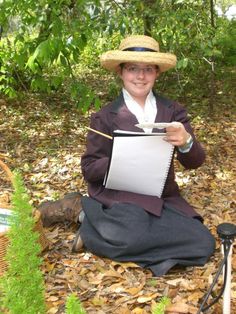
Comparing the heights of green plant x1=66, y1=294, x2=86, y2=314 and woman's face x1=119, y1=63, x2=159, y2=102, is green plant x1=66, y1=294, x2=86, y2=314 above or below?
below

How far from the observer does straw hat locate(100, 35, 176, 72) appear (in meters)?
2.51

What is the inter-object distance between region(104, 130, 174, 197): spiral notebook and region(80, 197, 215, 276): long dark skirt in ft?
0.45

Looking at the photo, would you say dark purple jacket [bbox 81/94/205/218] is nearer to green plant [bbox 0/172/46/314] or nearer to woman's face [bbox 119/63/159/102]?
woman's face [bbox 119/63/159/102]

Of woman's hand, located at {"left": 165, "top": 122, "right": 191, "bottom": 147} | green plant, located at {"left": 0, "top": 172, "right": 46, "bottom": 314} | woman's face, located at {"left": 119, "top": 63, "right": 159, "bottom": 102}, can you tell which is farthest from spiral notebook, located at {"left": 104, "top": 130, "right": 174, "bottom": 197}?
green plant, located at {"left": 0, "top": 172, "right": 46, "bottom": 314}

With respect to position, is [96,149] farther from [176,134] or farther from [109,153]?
[176,134]

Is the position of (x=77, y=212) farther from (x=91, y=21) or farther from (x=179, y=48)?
(x=179, y=48)

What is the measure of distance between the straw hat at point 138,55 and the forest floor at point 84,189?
101cm

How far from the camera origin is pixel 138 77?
260 cm

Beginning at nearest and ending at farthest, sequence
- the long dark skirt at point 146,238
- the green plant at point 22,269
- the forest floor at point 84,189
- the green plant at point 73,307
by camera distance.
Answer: the green plant at point 73,307 < the green plant at point 22,269 < the forest floor at point 84,189 < the long dark skirt at point 146,238

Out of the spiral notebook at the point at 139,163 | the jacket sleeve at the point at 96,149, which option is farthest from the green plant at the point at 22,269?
the jacket sleeve at the point at 96,149

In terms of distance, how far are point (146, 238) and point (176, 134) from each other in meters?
0.61

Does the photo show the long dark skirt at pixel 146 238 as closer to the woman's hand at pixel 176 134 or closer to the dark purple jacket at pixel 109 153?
the dark purple jacket at pixel 109 153

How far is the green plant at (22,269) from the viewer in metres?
0.85

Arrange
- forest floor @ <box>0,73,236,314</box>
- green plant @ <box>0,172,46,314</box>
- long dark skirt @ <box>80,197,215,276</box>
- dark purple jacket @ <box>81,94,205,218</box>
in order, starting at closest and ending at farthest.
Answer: green plant @ <box>0,172,46,314</box>, forest floor @ <box>0,73,236,314</box>, long dark skirt @ <box>80,197,215,276</box>, dark purple jacket @ <box>81,94,205,218</box>
